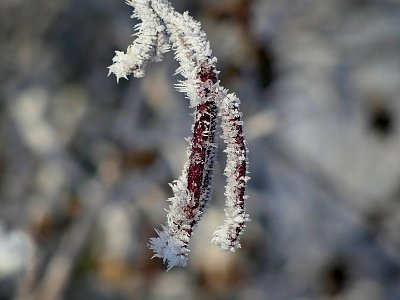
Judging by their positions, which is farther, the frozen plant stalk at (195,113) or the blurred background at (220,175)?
the blurred background at (220,175)

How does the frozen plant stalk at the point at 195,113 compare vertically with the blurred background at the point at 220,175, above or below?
below

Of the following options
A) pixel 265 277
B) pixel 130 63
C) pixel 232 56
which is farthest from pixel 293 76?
pixel 130 63

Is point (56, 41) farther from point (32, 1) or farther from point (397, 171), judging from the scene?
point (397, 171)

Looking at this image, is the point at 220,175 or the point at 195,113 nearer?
the point at 195,113

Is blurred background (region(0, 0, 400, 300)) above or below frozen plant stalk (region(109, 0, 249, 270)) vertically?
above
